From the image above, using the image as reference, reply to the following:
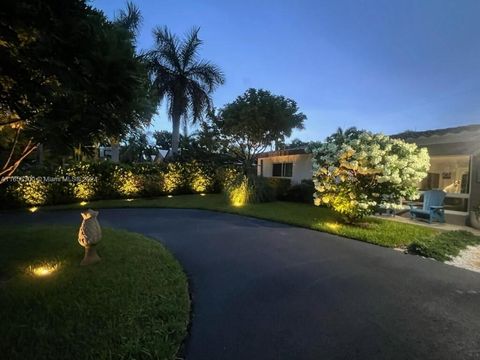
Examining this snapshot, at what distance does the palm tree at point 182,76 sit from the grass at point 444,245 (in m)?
15.0

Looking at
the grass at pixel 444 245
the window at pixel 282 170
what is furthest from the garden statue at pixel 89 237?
the window at pixel 282 170

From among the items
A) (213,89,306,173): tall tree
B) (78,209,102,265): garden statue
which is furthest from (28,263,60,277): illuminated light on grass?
(213,89,306,173): tall tree

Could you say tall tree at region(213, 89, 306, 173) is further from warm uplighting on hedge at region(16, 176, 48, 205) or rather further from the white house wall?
warm uplighting on hedge at region(16, 176, 48, 205)

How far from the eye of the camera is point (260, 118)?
17609 mm

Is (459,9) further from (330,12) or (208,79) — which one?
(208,79)

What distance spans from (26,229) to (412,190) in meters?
10.8

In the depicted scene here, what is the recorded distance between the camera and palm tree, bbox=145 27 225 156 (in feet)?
58.1

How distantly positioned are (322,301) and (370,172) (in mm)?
5507

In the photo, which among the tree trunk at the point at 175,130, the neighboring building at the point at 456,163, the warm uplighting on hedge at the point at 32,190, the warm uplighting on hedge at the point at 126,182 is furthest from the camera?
the tree trunk at the point at 175,130

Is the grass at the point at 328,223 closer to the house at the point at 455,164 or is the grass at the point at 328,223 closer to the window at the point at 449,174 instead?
the house at the point at 455,164

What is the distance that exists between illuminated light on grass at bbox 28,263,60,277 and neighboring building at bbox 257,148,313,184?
13.3 meters

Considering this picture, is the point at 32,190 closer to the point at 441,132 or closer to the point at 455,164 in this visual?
the point at 441,132

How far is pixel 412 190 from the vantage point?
8.38 m

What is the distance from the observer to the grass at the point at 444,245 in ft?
20.0
